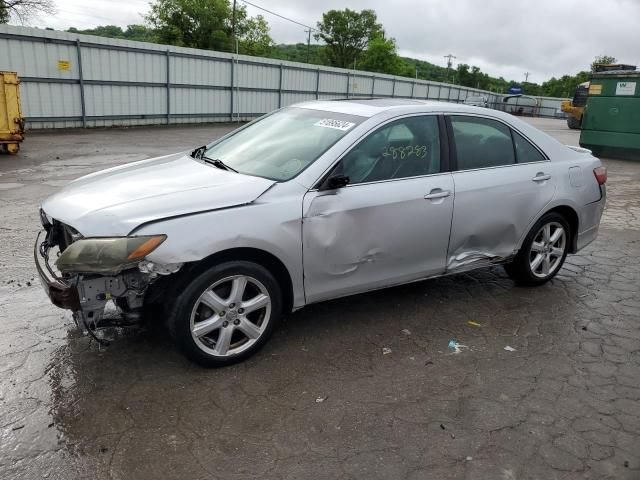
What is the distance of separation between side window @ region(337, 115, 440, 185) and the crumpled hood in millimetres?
641

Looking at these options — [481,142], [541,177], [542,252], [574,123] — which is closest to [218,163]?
[481,142]

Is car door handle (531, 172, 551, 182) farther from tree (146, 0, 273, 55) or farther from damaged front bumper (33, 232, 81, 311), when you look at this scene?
tree (146, 0, 273, 55)

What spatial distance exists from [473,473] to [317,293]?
1.49 meters

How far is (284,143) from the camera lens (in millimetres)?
4008

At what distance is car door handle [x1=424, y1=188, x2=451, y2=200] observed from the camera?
3.95 meters

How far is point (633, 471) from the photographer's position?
2.64 metres

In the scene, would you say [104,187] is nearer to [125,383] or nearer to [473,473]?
[125,383]

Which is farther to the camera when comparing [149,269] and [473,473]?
[149,269]

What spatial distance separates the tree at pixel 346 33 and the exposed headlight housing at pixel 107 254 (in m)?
87.1

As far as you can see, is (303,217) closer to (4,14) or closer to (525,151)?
(525,151)

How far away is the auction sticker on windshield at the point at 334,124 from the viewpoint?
3.86 metres

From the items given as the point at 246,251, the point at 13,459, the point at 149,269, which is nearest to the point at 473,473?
the point at 246,251

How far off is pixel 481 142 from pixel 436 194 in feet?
2.54

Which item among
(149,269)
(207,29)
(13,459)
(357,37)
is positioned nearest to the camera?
(13,459)
